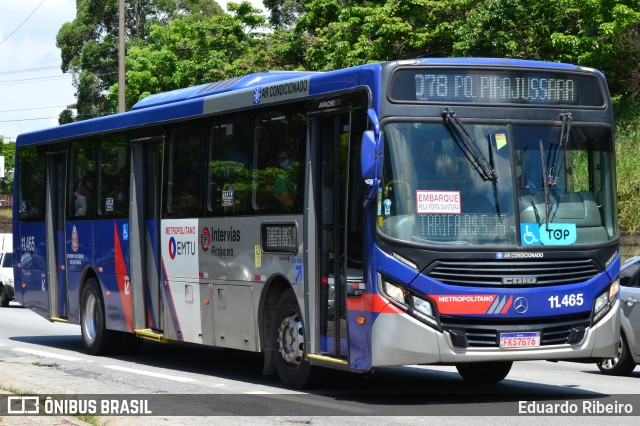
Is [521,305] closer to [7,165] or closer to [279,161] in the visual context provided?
[279,161]

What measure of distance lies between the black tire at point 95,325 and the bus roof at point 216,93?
8.01 feet

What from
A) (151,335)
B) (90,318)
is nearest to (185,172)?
(151,335)

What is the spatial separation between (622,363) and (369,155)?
6.04 metres

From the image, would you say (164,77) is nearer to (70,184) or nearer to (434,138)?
(70,184)

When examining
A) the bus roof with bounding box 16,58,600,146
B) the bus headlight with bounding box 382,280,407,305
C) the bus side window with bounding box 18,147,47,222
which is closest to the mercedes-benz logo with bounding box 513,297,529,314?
the bus headlight with bounding box 382,280,407,305

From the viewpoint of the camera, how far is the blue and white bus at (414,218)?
11.0 meters

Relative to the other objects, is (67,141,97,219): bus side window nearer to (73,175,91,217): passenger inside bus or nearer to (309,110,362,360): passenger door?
(73,175,91,217): passenger inside bus

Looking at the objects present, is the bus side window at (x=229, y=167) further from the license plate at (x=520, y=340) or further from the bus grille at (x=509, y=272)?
the license plate at (x=520, y=340)

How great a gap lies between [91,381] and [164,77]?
121 ft

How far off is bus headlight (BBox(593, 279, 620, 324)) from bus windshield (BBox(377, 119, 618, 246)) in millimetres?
502

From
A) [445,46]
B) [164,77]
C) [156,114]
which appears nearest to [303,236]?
[156,114]

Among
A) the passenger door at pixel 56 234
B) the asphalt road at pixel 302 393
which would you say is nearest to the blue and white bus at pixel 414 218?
the asphalt road at pixel 302 393

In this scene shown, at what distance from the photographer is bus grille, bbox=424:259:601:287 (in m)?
11.0

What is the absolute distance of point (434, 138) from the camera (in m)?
11.2
